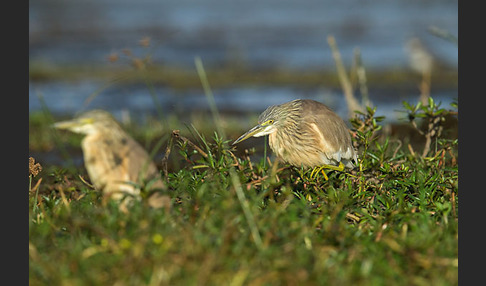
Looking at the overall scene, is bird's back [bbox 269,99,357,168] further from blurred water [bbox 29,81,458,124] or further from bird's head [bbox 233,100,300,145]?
blurred water [bbox 29,81,458,124]

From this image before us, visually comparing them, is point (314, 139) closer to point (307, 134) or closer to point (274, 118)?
point (307, 134)

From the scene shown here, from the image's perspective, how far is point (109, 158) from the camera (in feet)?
13.2

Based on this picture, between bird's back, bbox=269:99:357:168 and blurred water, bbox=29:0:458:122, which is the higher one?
bird's back, bbox=269:99:357:168

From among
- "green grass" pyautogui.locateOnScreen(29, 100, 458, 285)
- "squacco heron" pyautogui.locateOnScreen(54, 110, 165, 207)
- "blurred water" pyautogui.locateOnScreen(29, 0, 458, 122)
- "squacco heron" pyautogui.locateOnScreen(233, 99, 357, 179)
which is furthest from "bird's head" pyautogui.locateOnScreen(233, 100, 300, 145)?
"blurred water" pyautogui.locateOnScreen(29, 0, 458, 122)

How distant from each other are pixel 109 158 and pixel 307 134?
1968 millimetres

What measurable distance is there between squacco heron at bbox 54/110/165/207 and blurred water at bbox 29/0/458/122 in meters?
7.07

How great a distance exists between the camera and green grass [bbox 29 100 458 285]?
10.7ft

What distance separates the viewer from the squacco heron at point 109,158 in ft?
13.1

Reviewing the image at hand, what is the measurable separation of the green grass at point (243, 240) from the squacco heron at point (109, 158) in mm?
170

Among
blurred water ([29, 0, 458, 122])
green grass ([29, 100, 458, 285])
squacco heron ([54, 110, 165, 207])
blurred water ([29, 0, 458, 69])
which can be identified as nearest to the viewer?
green grass ([29, 100, 458, 285])

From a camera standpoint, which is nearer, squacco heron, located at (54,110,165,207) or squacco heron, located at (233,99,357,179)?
squacco heron, located at (54,110,165,207)

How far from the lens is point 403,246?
368 cm

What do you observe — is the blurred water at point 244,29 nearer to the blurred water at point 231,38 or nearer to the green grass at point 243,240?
the blurred water at point 231,38

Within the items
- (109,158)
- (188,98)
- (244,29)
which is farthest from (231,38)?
(109,158)
